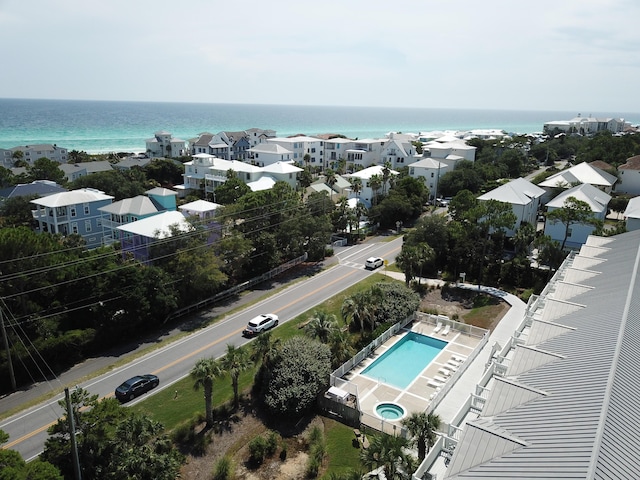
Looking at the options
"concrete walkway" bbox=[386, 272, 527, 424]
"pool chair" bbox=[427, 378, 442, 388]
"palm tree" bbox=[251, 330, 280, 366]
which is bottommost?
"pool chair" bbox=[427, 378, 442, 388]

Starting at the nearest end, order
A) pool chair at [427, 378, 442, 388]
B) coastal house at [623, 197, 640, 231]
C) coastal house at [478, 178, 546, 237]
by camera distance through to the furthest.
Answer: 1. pool chair at [427, 378, 442, 388]
2. coastal house at [623, 197, 640, 231]
3. coastal house at [478, 178, 546, 237]

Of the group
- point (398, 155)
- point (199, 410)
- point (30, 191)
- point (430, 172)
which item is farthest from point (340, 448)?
point (398, 155)

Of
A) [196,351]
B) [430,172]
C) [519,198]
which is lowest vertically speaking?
[196,351]

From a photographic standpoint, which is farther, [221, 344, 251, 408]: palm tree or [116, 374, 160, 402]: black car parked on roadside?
[116, 374, 160, 402]: black car parked on roadside

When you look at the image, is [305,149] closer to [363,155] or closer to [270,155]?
[363,155]

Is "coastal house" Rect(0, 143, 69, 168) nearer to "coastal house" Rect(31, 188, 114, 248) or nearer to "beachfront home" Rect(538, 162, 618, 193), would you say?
"coastal house" Rect(31, 188, 114, 248)

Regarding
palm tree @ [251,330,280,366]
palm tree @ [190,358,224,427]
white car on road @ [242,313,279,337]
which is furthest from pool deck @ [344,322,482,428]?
palm tree @ [190,358,224,427]

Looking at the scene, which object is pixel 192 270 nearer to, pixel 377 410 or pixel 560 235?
pixel 377 410

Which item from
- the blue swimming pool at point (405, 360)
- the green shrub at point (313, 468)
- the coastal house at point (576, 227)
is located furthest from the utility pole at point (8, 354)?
the coastal house at point (576, 227)

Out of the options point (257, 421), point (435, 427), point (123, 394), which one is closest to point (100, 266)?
point (123, 394)
